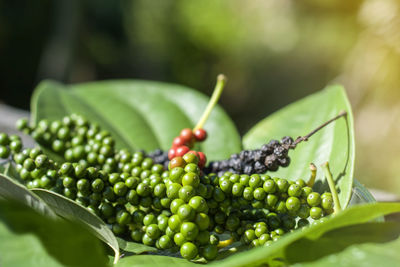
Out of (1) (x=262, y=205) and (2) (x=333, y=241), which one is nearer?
(2) (x=333, y=241)

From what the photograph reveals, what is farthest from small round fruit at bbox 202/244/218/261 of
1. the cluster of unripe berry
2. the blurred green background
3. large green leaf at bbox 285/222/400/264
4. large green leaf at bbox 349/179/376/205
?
the blurred green background

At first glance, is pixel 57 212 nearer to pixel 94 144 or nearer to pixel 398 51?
pixel 94 144

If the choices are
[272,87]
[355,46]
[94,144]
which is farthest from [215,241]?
[272,87]

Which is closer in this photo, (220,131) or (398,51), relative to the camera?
(220,131)

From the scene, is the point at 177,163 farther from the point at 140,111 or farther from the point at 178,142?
the point at 140,111

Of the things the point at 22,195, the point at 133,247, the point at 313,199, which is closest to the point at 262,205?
the point at 313,199

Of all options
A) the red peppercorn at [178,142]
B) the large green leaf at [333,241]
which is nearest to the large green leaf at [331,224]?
the large green leaf at [333,241]
